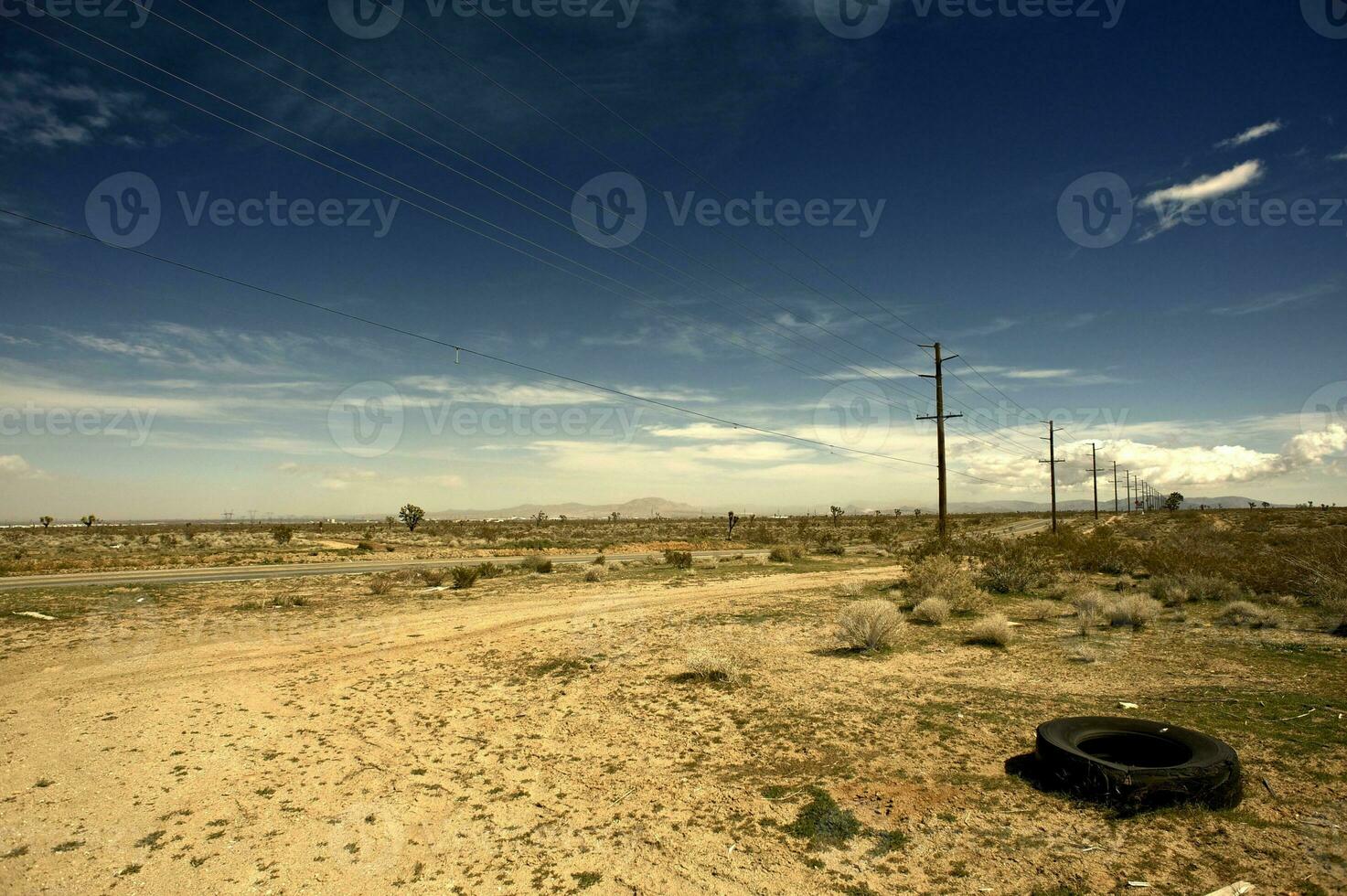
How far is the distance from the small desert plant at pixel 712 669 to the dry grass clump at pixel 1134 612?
962cm

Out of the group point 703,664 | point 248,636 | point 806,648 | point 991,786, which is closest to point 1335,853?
point 991,786

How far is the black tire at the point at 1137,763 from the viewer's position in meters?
5.91

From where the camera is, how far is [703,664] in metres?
11.3

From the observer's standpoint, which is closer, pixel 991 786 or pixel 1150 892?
pixel 1150 892

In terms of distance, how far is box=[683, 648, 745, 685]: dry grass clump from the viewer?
36.3 ft

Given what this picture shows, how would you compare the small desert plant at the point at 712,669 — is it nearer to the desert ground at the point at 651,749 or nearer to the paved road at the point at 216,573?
the desert ground at the point at 651,749

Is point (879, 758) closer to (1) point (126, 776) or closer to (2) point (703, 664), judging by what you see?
(2) point (703, 664)

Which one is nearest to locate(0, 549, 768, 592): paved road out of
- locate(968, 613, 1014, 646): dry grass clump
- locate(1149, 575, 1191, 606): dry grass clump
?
locate(1149, 575, 1191, 606): dry grass clump

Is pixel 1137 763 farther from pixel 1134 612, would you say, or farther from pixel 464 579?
pixel 464 579

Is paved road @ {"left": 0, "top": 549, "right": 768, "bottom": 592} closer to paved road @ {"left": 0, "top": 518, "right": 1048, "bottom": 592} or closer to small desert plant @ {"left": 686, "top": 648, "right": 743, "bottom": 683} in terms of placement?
paved road @ {"left": 0, "top": 518, "right": 1048, "bottom": 592}

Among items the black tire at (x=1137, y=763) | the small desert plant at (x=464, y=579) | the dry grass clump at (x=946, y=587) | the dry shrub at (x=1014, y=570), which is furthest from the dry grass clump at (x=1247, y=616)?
the small desert plant at (x=464, y=579)

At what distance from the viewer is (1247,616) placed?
14.8 meters

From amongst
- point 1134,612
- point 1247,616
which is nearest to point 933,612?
point 1134,612

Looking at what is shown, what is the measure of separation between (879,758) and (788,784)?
1.28m
